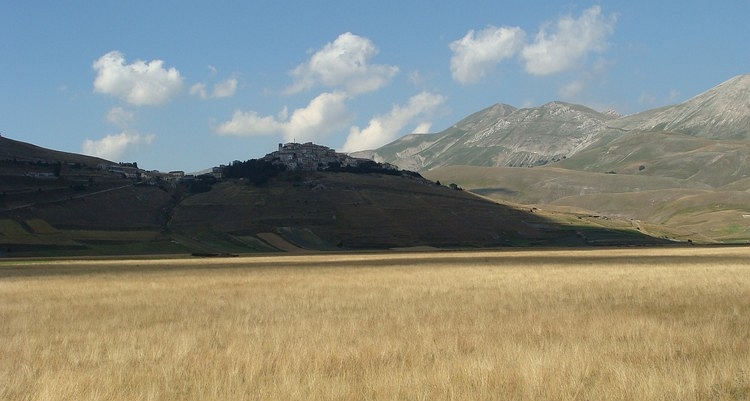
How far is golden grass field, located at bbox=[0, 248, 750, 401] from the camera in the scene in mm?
13367

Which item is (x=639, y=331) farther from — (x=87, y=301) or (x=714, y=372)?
(x=87, y=301)

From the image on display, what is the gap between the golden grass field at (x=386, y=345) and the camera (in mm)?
13367

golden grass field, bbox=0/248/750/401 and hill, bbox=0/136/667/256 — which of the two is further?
→ hill, bbox=0/136/667/256

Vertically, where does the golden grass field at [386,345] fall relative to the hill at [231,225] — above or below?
below

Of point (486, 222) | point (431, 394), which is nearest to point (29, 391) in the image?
point (431, 394)

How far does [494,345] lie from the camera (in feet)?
60.2

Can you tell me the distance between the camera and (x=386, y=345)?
18562 millimetres

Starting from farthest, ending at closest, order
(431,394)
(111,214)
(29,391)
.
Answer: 1. (111,214)
2. (29,391)
3. (431,394)

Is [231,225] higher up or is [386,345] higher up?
[231,225]

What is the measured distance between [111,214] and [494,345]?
163964mm

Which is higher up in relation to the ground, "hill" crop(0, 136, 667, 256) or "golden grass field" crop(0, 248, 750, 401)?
"hill" crop(0, 136, 667, 256)

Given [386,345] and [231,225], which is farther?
[231,225]

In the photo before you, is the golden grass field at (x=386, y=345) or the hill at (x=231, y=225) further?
the hill at (x=231, y=225)

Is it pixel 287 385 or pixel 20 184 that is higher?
pixel 20 184
